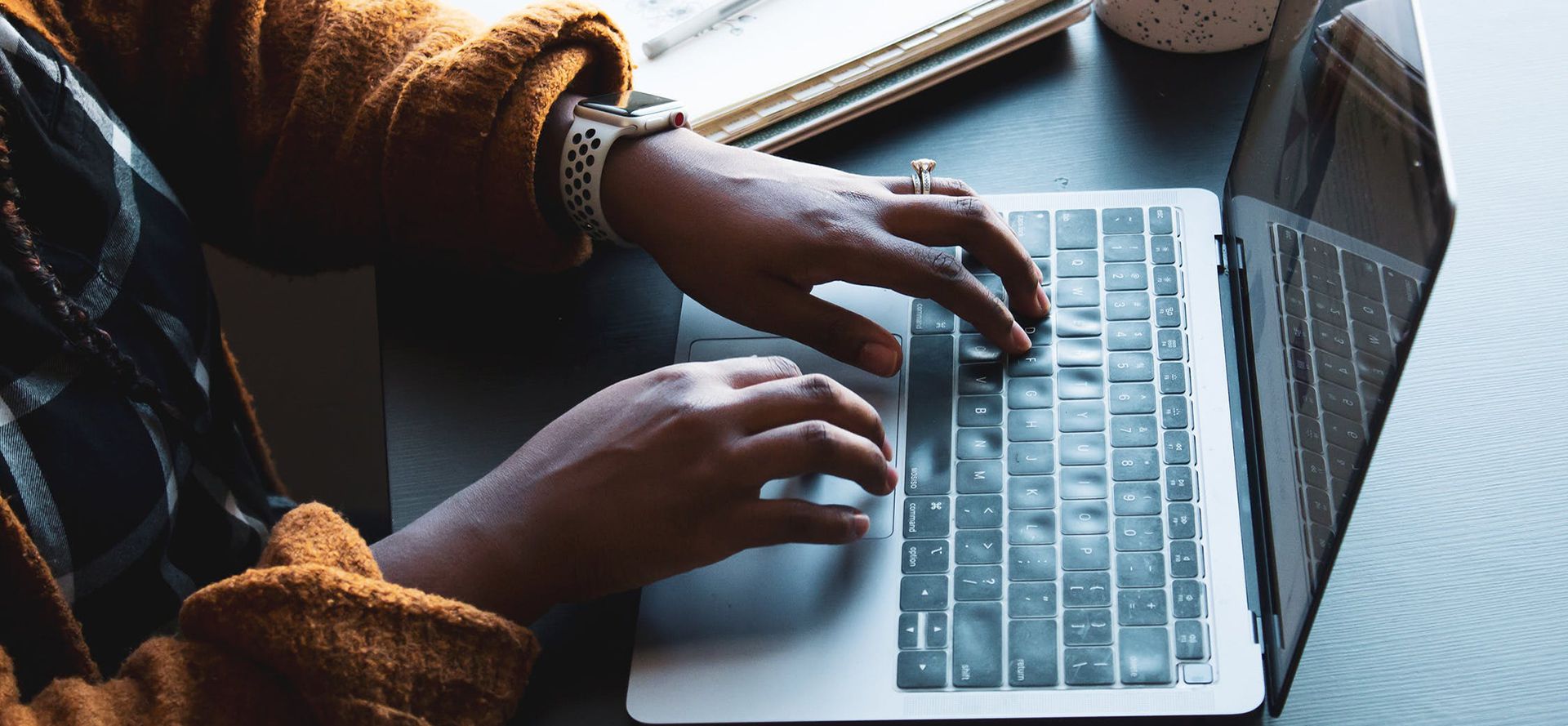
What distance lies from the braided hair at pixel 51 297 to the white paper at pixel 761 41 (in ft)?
1.13

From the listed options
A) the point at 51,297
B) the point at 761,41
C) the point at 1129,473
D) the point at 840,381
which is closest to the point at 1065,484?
the point at 1129,473

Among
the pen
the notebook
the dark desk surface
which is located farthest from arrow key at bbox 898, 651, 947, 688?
the pen

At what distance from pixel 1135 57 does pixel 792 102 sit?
23 centimetres

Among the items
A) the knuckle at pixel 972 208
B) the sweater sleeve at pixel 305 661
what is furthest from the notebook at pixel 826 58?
the sweater sleeve at pixel 305 661

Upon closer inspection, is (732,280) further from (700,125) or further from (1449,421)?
(1449,421)

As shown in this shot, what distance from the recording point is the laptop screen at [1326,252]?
386 mm

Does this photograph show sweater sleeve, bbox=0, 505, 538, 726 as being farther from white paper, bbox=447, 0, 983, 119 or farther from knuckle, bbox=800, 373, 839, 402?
white paper, bbox=447, 0, 983, 119

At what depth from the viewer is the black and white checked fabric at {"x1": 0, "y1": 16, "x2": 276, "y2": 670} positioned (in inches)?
22.7

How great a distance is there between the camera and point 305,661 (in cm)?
48

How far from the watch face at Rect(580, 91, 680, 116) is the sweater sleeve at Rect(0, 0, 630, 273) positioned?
0.02 metres

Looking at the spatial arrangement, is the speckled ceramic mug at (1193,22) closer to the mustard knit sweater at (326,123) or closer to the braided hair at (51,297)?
the mustard knit sweater at (326,123)

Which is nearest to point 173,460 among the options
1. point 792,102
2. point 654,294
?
point 654,294

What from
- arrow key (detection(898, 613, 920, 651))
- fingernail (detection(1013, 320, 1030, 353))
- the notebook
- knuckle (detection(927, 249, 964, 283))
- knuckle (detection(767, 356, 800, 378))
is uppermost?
the notebook

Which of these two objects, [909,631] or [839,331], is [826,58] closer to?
[839,331]
